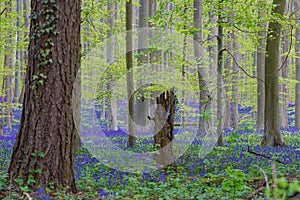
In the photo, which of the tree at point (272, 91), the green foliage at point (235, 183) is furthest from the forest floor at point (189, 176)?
the tree at point (272, 91)

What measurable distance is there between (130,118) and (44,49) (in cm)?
674

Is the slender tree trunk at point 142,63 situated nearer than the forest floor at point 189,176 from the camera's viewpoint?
No

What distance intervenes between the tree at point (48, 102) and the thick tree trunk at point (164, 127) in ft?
9.77

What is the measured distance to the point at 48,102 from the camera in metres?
5.13

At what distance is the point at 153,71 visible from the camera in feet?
45.2

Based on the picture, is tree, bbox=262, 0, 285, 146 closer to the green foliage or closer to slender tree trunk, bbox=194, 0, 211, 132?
slender tree trunk, bbox=194, 0, 211, 132

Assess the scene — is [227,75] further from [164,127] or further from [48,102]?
[48,102]

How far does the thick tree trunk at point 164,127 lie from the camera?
7969 millimetres

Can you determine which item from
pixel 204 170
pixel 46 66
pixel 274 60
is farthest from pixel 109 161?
pixel 274 60

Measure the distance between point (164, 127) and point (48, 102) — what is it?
3500mm

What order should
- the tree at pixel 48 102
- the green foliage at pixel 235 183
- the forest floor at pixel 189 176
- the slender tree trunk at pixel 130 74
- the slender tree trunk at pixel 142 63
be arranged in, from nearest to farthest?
the green foliage at pixel 235 183 → the forest floor at pixel 189 176 → the tree at pixel 48 102 → the slender tree trunk at pixel 130 74 → the slender tree trunk at pixel 142 63

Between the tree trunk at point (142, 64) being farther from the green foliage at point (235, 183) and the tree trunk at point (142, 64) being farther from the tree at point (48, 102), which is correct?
the green foliage at point (235, 183)

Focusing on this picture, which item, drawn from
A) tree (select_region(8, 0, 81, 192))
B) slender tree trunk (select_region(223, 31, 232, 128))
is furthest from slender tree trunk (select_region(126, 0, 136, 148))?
slender tree trunk (select_region(223, 31, 232, 128))

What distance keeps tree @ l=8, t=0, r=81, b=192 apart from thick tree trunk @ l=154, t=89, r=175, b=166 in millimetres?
2977
